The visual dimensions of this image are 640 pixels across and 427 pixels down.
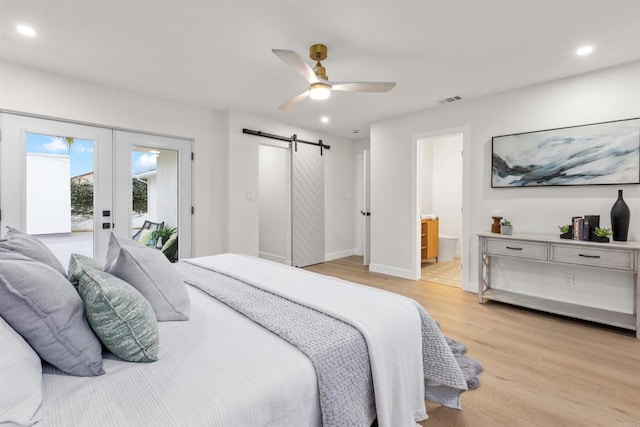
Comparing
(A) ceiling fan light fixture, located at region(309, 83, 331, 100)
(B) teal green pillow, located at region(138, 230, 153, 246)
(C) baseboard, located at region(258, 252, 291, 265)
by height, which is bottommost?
(C) baseboard, located at region(258, 252, 291, 265)

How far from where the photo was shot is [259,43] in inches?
98.9

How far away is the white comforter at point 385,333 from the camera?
1.24 metres

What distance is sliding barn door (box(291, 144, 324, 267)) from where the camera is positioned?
5258 millimetres

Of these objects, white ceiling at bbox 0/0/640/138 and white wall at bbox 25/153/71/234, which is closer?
white ceiling at bbox 0/0/640/138

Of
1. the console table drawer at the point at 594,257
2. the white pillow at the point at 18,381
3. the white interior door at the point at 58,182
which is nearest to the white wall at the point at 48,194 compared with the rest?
the white interior door at the point at 58,182

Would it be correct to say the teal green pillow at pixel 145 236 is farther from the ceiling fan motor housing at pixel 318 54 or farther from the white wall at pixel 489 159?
the white wall at pixel 489 159

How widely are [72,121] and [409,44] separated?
3491mm

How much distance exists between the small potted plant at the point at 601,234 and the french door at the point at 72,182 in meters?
4.71

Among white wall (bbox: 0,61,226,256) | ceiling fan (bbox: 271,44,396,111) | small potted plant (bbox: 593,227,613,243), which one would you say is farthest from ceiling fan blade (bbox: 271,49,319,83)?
small potted plant (bbox: 593,227,613,243)

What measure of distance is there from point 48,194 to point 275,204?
3.25m

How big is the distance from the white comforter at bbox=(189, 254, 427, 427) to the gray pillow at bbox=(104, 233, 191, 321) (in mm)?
490

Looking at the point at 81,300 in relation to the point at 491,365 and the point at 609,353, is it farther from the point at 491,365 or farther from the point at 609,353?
the point at 609,353

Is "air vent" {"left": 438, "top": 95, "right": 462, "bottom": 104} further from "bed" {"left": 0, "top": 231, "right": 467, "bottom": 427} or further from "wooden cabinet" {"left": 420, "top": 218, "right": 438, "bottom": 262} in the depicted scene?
"bed" {"left": 0, "top": 231, "right": 467, "bottom": 427}

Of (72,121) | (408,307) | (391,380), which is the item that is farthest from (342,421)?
(72,121)
